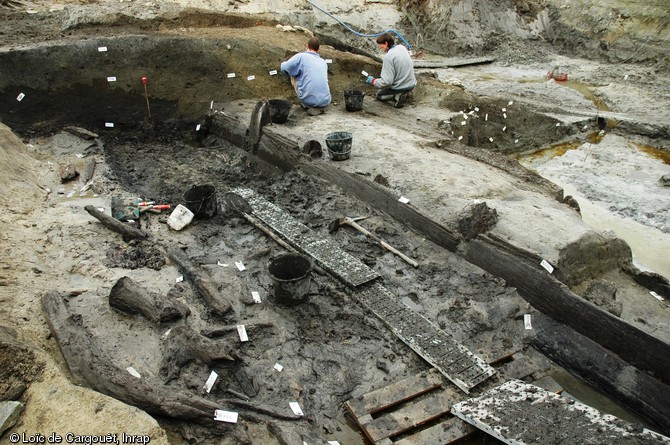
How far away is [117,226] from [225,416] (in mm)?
3224

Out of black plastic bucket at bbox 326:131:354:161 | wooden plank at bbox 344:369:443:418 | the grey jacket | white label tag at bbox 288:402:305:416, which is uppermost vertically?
the grey jacket

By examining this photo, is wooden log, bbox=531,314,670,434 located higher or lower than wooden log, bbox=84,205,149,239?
higher

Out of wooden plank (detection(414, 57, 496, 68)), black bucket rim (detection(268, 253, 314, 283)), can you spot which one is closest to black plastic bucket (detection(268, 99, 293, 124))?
black bucket rim (detection(268, 253, 314, 283))

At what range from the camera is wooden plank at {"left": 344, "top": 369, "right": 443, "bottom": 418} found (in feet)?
11.8

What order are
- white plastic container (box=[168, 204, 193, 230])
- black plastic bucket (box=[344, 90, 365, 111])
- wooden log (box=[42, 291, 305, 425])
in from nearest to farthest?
1. wooden log (box=[42, 291, 305, 425])
2. white plastic container (box=[168, 204, 193, 230])
3. black plastic bucket (box=[344, 90, 365, 111])

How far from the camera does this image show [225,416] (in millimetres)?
3211

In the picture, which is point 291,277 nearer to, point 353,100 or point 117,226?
point 117,226

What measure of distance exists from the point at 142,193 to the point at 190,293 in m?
3.01

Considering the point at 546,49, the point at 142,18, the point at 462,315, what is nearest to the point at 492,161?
the point at 462,315

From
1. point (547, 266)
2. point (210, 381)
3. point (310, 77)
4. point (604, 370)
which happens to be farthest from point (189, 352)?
point (310, 77)

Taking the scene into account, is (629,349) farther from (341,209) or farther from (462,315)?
(341,209)

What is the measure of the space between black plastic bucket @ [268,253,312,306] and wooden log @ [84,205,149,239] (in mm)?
1896

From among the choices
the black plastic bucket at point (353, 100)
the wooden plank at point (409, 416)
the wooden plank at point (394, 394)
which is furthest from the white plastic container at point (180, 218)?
the black plastic bucket at point (353, 100)
